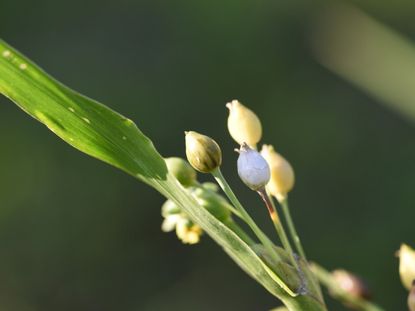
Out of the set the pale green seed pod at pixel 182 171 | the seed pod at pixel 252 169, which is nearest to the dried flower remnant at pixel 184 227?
the pale green seed pod at pixel 182 171

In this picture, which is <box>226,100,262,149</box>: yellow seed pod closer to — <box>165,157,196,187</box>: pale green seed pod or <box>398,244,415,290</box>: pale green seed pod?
<box>165,157,196,187</box>: pale green seed pod

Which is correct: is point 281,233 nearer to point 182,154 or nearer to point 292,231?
point 292,231

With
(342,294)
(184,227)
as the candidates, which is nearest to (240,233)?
(184,227)

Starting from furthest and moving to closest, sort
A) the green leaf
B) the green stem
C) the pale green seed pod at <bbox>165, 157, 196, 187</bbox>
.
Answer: the green stem → the pale green seed pod at <bbox>165, 157, 196, 187</bbox> → the green leaf

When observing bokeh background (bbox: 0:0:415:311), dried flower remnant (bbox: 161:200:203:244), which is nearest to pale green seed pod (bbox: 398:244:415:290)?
dried flower remnant (bbox: 161:200:203:244)

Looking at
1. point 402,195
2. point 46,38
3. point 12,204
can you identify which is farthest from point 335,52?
point 12,204
